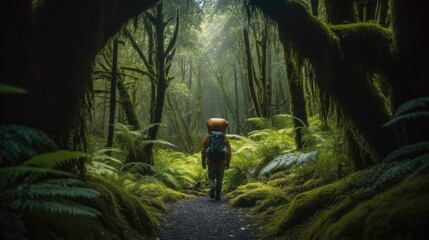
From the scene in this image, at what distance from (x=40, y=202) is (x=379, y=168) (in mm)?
3164

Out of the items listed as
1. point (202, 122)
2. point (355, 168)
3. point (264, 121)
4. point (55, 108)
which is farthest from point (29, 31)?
point (202, 122)

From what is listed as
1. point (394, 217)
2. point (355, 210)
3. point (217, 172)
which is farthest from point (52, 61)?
point (217, 172)

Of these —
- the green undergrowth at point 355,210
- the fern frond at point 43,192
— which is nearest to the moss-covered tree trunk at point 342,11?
the green undergrowth at point 355,210

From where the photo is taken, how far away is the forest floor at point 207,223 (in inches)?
211

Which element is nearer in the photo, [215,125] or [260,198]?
[260,198]

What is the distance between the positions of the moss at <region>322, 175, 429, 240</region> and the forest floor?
85.9 inches

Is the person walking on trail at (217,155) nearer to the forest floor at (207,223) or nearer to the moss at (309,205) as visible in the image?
the forest floor at (207,223)

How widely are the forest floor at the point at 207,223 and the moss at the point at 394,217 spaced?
2182mm

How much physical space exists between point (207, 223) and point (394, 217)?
3.85 meters

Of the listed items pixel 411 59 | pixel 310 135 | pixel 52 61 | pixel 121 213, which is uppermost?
pixel 411 59

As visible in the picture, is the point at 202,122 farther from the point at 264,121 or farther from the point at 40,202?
the point at 40,202

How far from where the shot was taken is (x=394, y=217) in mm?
2770

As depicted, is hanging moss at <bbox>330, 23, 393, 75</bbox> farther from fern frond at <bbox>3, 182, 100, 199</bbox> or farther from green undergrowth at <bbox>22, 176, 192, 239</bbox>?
fern frond at <bbox>3, 182, 100, 199</bbox>

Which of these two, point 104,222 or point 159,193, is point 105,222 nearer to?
point 104,222
